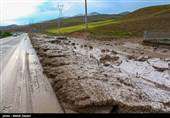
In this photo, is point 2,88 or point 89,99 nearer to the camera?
point 89,99

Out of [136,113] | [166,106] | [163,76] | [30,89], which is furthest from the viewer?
[163,76]

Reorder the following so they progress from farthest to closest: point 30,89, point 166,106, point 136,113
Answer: point 30,89
point 166,106
point 136,113

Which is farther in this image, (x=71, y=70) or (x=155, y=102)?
(x=71, y=70)

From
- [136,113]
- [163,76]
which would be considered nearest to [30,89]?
[136,113]

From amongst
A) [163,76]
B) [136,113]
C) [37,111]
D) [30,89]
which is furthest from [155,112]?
[163,76]

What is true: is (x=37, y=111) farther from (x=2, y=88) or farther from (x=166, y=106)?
(x=2, y=88)

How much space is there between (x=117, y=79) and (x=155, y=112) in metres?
3.65

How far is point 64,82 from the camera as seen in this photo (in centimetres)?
983

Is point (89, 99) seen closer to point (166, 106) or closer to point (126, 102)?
point (126, 102)

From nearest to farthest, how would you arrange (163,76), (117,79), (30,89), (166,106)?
(166,106) → (30,89) → (117,79) → (163,76)

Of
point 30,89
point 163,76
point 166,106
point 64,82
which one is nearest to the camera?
point 166,106

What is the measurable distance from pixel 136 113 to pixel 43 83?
12.8 ft

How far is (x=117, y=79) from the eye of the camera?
10.5 meters

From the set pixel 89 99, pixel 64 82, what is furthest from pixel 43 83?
pixel 89 99
